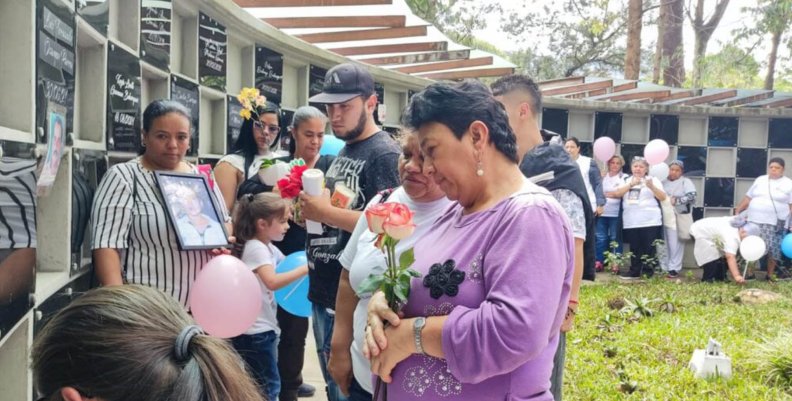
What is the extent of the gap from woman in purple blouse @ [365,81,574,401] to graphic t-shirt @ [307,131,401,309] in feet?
2.42

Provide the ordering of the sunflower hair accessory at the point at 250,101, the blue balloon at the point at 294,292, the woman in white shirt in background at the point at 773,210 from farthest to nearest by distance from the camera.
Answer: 1. the woman in white shirt in background at the point at 773,210
2. the sunflower hair accessory at the point at 250,101
3. the blue balloon at the point at 294,292

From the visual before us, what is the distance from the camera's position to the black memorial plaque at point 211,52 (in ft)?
12.4

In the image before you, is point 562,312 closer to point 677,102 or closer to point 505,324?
point 505,324

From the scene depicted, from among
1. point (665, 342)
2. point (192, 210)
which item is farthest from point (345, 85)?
point (665, 342)

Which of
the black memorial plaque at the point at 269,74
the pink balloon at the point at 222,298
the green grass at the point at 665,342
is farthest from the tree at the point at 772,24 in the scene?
the pink balloon at the point at 222,298

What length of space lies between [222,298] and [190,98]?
168 centimetres

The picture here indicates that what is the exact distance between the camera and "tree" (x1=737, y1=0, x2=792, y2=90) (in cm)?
1120

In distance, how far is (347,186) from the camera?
2451 millimetres

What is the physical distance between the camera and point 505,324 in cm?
138

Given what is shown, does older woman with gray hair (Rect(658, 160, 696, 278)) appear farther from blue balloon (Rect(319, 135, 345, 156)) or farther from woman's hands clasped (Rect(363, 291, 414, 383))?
woman's hands clasped (Rect(363, 291, 414, 383))

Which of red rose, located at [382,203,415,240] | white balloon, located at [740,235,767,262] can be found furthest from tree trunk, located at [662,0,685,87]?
red rose, located at [382,203,415,240]

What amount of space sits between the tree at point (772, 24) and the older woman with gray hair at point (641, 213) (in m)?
4.08

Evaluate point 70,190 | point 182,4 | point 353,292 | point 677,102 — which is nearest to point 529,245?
point 353,292

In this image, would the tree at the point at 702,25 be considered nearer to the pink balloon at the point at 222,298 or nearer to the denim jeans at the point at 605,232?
the denim jeans at the point at 605,232
